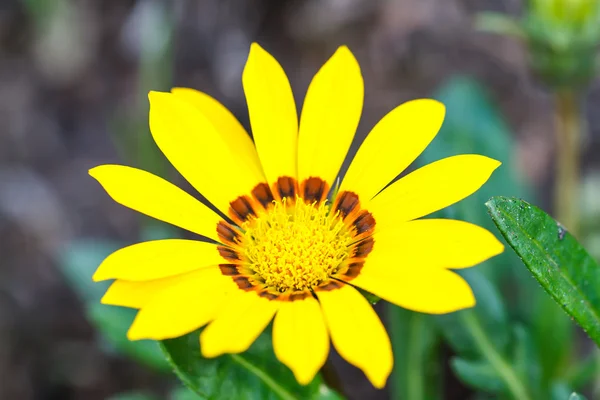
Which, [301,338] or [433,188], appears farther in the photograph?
[433,188]

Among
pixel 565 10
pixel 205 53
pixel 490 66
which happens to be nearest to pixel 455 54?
pixel 490 66

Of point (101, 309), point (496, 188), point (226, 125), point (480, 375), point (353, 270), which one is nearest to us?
point (353, 270)

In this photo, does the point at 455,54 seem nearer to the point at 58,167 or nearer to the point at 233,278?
the point at 58,167

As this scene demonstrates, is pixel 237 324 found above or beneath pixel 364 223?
beneath

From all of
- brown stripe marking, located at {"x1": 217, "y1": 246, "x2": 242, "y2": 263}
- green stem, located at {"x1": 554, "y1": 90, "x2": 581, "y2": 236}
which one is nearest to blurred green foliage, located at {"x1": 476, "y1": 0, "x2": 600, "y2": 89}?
green stem, located at {"x1": 554, "y1": 90, "x2": 581, "y2": 236}

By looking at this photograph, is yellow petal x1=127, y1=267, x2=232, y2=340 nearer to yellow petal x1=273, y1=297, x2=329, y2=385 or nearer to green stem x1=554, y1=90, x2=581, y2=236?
yellow petal x1=273, y1=297, x2=329, y2=385

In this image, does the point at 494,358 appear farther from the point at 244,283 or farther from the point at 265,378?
the point at 244,283

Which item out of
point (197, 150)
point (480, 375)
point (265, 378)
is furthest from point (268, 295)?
point (480, 375)
